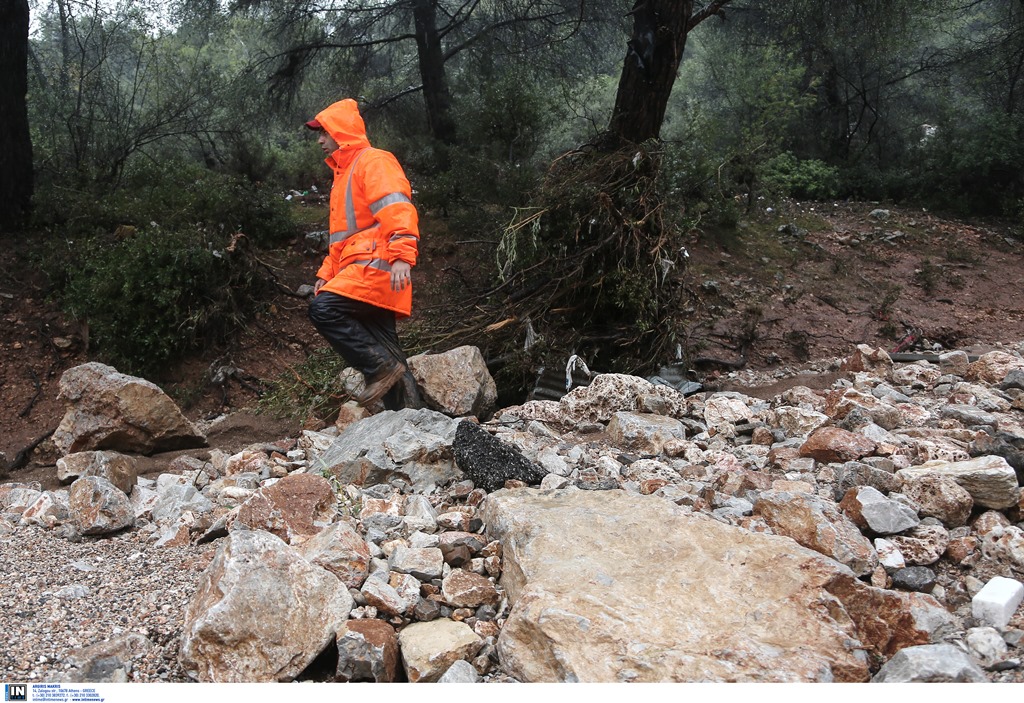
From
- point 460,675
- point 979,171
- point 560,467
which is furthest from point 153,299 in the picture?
point 979,171

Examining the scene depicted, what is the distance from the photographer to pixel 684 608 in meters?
2.40

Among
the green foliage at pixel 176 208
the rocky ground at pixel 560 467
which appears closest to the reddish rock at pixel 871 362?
the rocky ground at pixel 560 467

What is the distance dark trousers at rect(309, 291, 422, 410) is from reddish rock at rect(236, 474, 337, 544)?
165cm

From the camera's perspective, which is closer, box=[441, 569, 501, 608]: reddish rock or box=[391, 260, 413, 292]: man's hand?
box=[441, 569, 501, 608]: reddish rock

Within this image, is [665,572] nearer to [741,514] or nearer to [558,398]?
[741,514]

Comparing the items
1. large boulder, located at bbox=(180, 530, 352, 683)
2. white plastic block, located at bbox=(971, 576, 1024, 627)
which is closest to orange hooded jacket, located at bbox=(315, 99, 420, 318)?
large boulder, located at bbox=(180, 530, 352, 683)

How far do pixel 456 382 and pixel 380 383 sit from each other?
56cm

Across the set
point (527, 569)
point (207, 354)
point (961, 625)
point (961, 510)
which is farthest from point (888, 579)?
point (207, 354)

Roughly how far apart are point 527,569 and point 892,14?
25.9 feet

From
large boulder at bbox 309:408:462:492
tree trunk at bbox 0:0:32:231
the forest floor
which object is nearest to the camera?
large boulder at bbox 309:408:462:492

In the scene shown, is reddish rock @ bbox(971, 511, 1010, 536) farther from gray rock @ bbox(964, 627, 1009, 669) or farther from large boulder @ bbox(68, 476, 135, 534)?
large boulder @ bbox(68, 476, 135, 534)

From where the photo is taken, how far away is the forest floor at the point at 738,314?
6777 millimetres

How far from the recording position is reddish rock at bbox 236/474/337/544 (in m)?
3.15

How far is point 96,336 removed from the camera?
6949mm
